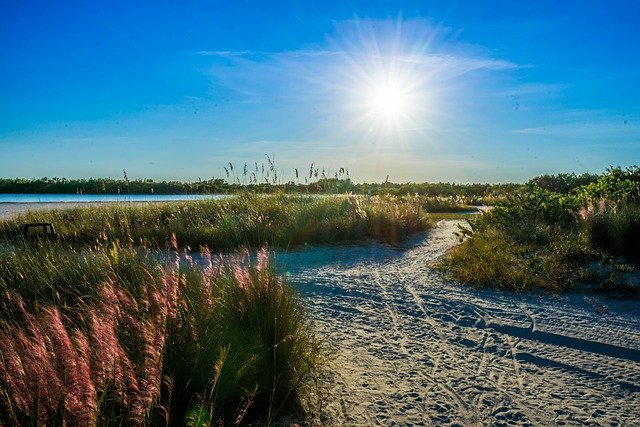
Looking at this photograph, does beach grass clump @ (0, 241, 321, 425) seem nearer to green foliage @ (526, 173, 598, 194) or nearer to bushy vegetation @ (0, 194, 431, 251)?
bushy vegetation @ (0, 194, 431, 251)

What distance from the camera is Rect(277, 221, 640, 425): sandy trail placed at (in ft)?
12.4

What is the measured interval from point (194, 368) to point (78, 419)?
1.01 meters

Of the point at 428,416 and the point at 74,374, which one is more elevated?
the point at 74,374

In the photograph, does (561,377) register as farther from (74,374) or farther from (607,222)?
(607,222)

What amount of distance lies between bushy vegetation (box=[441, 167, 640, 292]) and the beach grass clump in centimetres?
458

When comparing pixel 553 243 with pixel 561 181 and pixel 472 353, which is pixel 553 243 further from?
pixel 561 181

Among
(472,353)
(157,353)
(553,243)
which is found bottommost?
(472,353)


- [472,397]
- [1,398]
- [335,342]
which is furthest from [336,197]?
[1,398]

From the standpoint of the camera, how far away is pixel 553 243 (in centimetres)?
993

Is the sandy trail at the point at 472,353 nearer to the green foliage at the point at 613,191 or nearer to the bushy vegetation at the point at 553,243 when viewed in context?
the bushy vegetation at the point at 553,243

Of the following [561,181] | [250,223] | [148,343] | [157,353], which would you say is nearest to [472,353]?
[148,343]

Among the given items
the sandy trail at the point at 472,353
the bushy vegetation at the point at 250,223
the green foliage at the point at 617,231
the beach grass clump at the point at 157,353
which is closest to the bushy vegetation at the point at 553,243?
the green foliage at the point at 617,231

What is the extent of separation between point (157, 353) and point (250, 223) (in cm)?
1002

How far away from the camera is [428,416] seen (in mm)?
3648
